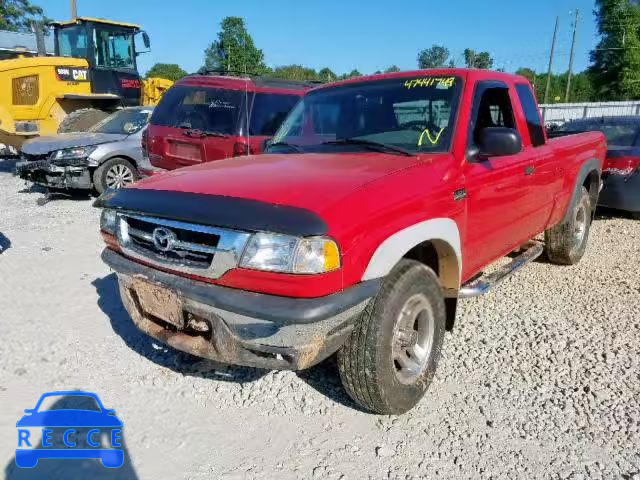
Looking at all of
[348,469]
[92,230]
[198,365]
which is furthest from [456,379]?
[92,230]

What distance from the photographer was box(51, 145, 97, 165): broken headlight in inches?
340

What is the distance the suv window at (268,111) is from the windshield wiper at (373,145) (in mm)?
2942

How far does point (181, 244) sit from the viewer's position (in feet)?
8.44

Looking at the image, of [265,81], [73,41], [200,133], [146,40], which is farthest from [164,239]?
[73,41]

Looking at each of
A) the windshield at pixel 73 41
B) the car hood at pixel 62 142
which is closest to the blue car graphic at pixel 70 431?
the car hood at pixel 62 142

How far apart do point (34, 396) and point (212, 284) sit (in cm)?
150

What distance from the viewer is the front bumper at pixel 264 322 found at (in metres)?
2.29

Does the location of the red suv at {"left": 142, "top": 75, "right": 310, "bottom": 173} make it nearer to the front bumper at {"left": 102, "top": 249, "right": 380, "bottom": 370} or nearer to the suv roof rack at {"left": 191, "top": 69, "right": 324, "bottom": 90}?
the suv roof rack at {"left": 191, "top": 69, "right": 324, "bottom": 90}

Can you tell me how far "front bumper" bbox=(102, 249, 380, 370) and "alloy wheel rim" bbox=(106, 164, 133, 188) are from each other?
7.11m

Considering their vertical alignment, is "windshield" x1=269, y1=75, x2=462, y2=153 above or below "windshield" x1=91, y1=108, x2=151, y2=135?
above

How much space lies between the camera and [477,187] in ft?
10.8

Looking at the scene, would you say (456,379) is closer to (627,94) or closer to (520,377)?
(520,377)

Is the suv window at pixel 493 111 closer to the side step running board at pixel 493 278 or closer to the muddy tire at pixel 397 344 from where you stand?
the side step running board at pixel 493 278

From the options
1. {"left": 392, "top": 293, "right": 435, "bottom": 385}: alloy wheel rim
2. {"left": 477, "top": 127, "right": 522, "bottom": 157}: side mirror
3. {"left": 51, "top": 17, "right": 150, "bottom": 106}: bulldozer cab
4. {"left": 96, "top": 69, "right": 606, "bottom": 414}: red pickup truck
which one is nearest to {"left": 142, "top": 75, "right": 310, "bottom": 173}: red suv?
{"left": 96, "top": 69, "right": 606, "bottom": 414}: red pickup truck
